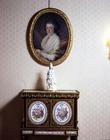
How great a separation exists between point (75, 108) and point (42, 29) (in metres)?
1.30

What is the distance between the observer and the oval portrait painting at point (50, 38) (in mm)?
3982

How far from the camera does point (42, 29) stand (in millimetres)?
4004

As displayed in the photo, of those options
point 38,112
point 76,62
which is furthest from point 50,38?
point 38,112

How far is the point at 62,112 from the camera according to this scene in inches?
141

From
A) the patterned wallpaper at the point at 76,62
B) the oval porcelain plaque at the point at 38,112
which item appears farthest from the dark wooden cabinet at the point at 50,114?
the patterned wallpaper at the point at 76,62

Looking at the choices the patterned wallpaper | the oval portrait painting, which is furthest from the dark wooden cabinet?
the oval portrait painting

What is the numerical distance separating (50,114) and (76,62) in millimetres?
938

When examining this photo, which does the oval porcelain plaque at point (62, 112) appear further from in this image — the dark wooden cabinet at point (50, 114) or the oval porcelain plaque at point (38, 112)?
the oval porcelain plaque at point (38, 112)

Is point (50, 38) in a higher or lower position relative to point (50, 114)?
higher

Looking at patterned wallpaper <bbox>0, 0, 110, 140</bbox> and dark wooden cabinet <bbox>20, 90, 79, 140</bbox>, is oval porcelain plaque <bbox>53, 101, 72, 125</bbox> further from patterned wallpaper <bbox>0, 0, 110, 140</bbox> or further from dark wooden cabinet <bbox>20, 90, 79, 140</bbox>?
patterned wallpaper <bbox>0, 0, 110, 140</bbox>

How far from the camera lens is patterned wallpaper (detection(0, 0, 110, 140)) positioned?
4004 millimetres

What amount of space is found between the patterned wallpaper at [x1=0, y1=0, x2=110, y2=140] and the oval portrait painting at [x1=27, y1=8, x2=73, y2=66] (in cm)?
9

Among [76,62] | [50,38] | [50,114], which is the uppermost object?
[50,38]

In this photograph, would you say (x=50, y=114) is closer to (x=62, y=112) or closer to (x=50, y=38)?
(x=62, y=112)
